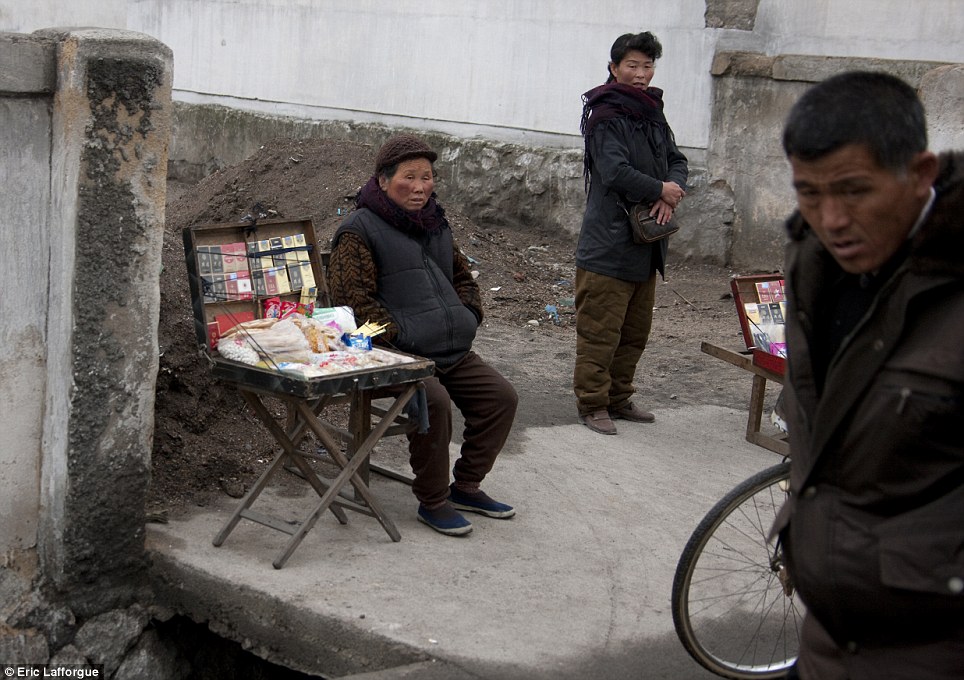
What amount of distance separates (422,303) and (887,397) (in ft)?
9.10

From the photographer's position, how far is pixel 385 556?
426 centimetres

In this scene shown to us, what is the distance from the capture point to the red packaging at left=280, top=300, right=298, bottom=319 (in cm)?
446

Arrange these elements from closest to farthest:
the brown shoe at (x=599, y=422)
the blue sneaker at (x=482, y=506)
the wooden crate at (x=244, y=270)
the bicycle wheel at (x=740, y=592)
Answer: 1. the bicycle wheel at (x=740, y=592)
2. the wooden crate at (x=244, y=270)
3. the blue sneaker at (x=482, y=506)
4. the brown shoe at (x=599, y=422)

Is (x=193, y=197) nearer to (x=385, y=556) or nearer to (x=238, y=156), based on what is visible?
(x=238, y=156)

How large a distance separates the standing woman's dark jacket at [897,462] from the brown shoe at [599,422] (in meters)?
3.86

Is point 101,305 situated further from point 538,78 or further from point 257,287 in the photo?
point 538,78

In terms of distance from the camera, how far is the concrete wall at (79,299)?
12.4 ft

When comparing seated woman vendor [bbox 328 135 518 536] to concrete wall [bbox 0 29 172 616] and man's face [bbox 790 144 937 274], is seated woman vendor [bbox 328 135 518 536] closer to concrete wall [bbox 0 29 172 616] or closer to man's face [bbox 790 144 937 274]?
concrete wall [bbox 0 29 172 616]

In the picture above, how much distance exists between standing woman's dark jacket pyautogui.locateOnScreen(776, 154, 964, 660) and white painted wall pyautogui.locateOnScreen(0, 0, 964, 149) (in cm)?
757

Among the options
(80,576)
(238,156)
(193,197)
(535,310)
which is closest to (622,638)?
(80,576)

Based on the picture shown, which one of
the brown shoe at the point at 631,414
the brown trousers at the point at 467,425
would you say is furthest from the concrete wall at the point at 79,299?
the brown shoe at the point at 631,414

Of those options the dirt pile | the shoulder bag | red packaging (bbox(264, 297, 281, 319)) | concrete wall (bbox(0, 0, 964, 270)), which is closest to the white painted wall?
concrete wall (bbox(0, 0, 964, 270))

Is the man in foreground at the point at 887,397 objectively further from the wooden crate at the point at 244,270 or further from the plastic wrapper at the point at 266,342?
the wooden crate at the point at 244,270

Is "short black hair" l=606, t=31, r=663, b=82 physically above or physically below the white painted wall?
below
